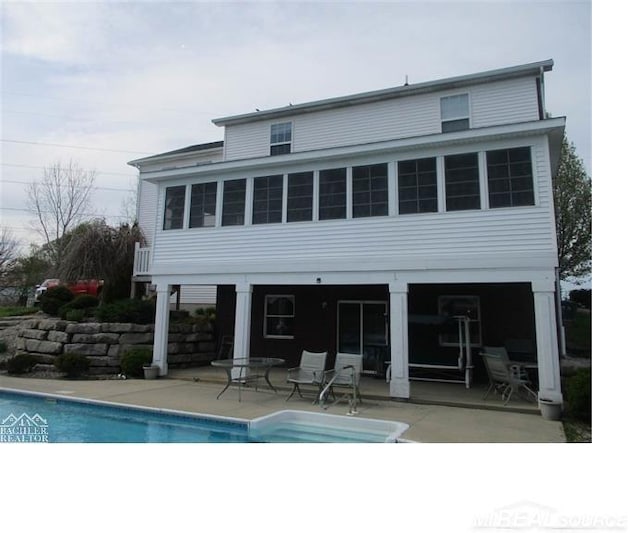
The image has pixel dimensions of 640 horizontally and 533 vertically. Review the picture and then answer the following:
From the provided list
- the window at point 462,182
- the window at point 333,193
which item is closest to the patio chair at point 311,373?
the window at point 333,193

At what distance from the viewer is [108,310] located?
1225 cm

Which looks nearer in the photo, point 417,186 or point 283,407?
point 283,407

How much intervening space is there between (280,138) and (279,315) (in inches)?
209

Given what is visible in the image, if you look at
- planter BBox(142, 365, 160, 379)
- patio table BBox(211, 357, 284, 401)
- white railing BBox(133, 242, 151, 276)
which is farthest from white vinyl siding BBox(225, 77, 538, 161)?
planter BBox(142, 365, 160, 379)

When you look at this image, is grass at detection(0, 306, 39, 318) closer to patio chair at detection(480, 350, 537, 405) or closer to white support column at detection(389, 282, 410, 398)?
white support column at detection(389, 282, 410, 398)

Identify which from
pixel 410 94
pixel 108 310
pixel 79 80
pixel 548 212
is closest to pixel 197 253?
pixel 108 310

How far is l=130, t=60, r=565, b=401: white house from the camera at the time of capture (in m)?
8.35

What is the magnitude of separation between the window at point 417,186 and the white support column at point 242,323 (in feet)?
13.3

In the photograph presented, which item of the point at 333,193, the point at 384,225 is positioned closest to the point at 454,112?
the point at 333,193

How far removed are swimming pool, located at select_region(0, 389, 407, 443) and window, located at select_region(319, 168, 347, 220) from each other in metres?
4.37

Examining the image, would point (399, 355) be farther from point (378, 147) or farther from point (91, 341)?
point (91, 341)

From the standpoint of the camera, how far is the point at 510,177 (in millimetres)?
8438

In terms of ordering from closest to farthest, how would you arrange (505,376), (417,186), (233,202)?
(505,376) → (417,186) → (233,202)

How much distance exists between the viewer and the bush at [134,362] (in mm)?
11117
